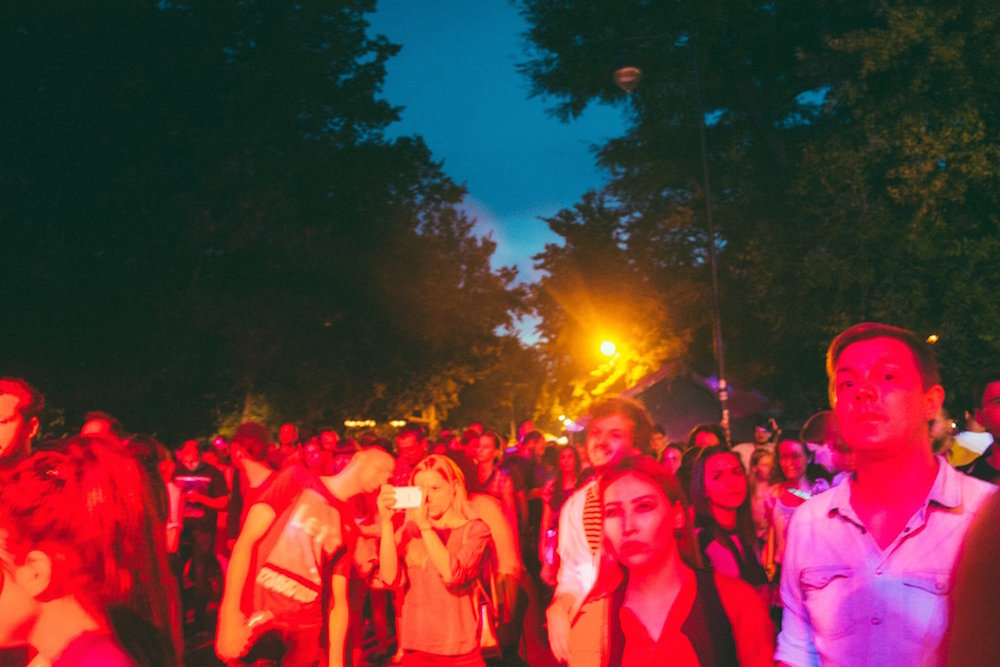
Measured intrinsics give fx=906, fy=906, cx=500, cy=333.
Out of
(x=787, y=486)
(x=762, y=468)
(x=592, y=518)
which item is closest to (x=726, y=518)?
(x=787, y=486)

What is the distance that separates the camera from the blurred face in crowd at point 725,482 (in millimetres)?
5410

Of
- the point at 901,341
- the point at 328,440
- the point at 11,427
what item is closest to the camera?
the point at 901,341

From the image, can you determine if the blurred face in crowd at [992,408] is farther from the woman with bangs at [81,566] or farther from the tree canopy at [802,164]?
the tree canopy at [802,164]

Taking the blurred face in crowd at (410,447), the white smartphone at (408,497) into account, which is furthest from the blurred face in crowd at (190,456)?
the white smartphone at (408,497)

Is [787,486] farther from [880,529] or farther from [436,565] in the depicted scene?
[880,529]

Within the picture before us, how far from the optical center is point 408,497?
5.23 m

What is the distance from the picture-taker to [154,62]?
23094mm

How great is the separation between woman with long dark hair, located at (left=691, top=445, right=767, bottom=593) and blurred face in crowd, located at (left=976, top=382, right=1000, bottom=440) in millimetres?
1451

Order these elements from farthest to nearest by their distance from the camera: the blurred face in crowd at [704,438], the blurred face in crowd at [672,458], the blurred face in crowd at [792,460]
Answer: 1. the blurred face in crowd at [672,458]
2. the blurred face in crowd at [704,438]
3. the blurred face in crowd at [792,460]

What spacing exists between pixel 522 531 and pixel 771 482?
421 centimetres

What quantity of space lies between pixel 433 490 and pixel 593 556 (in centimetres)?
148

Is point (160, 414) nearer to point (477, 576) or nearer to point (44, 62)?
point (44, 62)

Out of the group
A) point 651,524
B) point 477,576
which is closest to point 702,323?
point 477,576

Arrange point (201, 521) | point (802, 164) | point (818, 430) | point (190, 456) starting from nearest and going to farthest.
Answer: point (818, 430)
point (201, 521)
point (190, 456)
point (802, 164)
